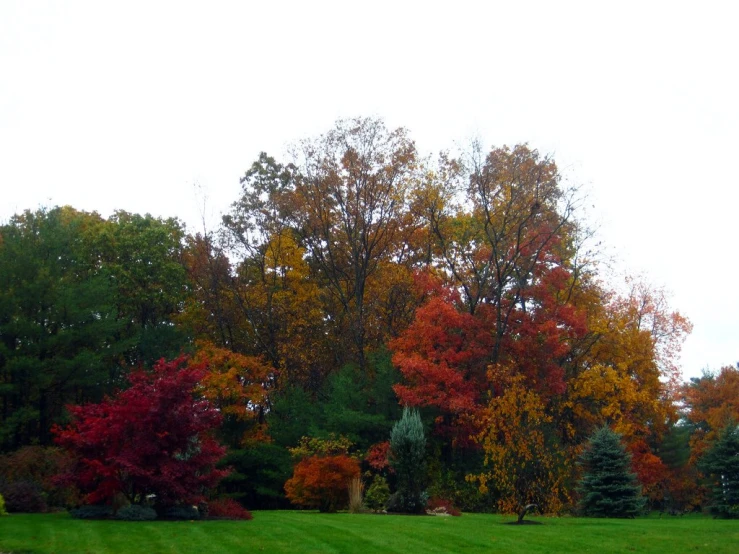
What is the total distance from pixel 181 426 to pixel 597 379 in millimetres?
18281

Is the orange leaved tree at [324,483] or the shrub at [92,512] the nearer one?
the shrub at [92,512]

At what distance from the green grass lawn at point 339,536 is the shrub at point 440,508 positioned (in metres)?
4.02

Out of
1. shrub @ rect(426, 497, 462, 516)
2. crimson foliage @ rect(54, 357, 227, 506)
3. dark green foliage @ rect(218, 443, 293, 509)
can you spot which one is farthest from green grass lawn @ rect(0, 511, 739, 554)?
dark green foliage @ rect(218, 443, 293, 509)

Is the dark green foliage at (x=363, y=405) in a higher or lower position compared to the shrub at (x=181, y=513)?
higher

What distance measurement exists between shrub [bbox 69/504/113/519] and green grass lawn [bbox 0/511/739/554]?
261mm

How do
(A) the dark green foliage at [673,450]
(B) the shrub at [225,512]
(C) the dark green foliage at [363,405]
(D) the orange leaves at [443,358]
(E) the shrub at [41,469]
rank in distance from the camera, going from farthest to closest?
(A) the dark green foliage at [673,450] → (C) the dark green foliage at [363,405] → (D) the orange leaves at [443,358] → (E) the shrub at [41,469] → (B) the shrub at [225,512]

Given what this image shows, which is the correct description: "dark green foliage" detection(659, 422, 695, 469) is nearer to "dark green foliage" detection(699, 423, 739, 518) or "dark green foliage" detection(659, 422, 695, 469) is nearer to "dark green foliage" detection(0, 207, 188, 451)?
"dark green foliage" detection(699, 423, 739, 518)

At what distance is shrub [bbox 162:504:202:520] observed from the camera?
613 inches

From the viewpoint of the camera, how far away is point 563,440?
31.4 metres

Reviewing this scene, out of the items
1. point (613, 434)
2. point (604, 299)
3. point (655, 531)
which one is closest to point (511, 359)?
point (613, 434)

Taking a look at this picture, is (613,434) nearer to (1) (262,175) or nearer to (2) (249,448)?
(2) (249,448)

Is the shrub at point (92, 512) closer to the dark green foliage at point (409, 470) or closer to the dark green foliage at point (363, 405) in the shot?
the dark green foliage at point (409, 470)

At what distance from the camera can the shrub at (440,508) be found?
66.3ft

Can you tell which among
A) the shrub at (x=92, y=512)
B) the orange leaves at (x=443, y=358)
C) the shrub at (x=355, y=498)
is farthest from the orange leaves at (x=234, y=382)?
the shrub at (x=92, y=512)
